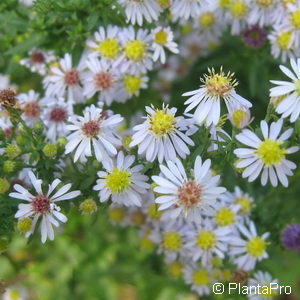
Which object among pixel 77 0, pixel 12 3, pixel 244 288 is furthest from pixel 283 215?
pixel 12 3

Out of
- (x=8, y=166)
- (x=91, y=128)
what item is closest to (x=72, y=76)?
(x=91, y=128)

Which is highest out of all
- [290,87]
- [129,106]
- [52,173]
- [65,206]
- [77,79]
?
[129,106]

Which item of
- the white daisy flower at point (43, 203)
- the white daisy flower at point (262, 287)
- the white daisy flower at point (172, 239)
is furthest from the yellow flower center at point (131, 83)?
the white daisy flower at point (262, 287)

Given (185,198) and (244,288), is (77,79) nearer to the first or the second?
(185,198)

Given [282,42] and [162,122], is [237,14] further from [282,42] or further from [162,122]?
[162,122]

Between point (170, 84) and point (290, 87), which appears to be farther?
point (170, 84)

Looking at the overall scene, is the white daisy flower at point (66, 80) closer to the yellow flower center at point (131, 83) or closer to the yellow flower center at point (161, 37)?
the yellow flower center at point (131, 83)
